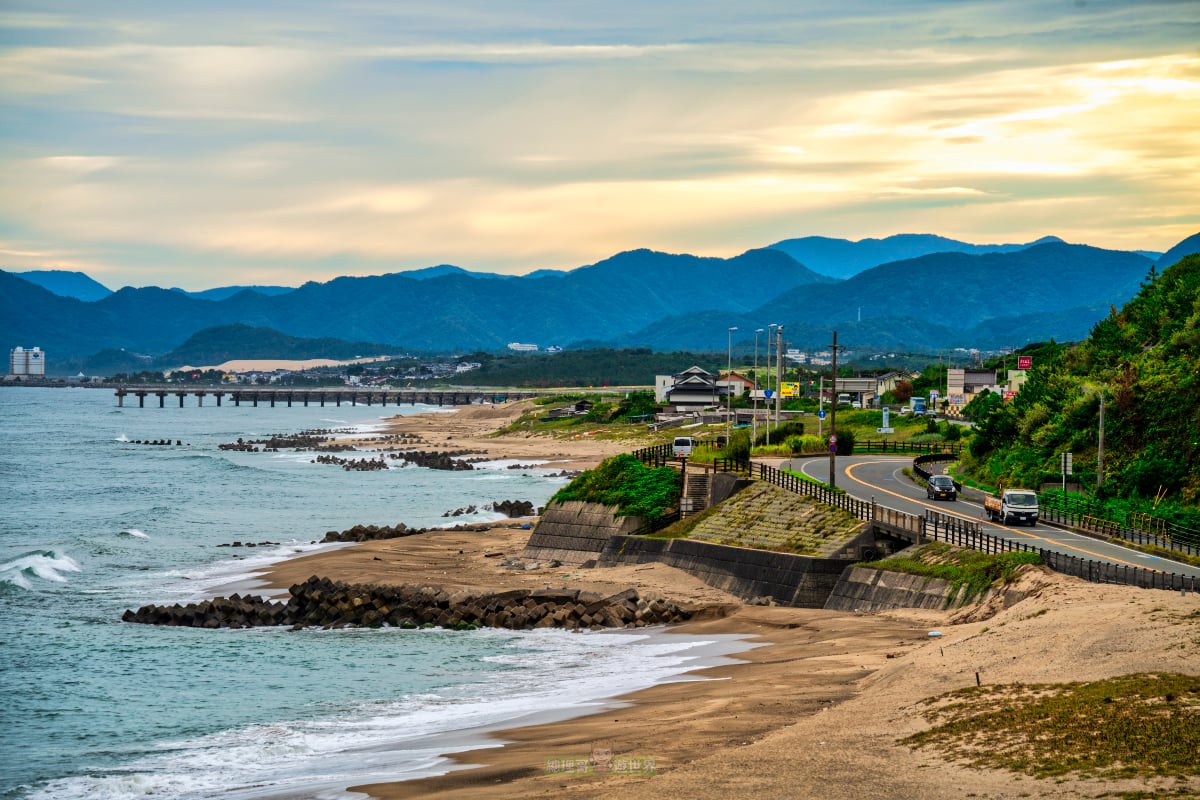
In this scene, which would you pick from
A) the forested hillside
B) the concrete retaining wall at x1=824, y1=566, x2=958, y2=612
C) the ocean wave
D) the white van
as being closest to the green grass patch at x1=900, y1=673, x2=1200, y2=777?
the concrete retaining wall at x1=824, y1=566, x2=958, y2=612

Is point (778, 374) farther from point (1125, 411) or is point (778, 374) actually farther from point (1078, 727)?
point (1078, 727)

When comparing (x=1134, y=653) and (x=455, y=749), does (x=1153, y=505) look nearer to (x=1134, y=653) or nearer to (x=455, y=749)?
(x=1134, y=653)

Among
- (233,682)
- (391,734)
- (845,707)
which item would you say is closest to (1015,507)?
(845,707)

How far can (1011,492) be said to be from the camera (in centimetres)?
4719

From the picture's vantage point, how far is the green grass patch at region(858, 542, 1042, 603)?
3269cm

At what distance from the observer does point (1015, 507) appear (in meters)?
46.2

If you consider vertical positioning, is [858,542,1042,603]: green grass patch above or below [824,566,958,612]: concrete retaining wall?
above

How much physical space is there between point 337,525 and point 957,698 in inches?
2174

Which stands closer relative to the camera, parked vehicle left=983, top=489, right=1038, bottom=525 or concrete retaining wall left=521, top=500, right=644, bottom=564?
parked vehicle left=983, top=489, right=1038, bottom=525

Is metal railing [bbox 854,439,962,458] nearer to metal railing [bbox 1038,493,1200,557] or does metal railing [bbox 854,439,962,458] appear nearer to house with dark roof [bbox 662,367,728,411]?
metal railing [bbox 1038,493,1200,557]

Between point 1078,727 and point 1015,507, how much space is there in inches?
1120

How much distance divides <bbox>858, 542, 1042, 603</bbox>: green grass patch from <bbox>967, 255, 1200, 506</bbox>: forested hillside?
1732 cm

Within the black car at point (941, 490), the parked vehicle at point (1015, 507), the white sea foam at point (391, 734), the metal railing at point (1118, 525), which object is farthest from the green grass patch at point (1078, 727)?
the black car at point (941, 490)

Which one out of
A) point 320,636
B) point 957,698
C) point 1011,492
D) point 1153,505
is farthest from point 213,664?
point 1153,505
